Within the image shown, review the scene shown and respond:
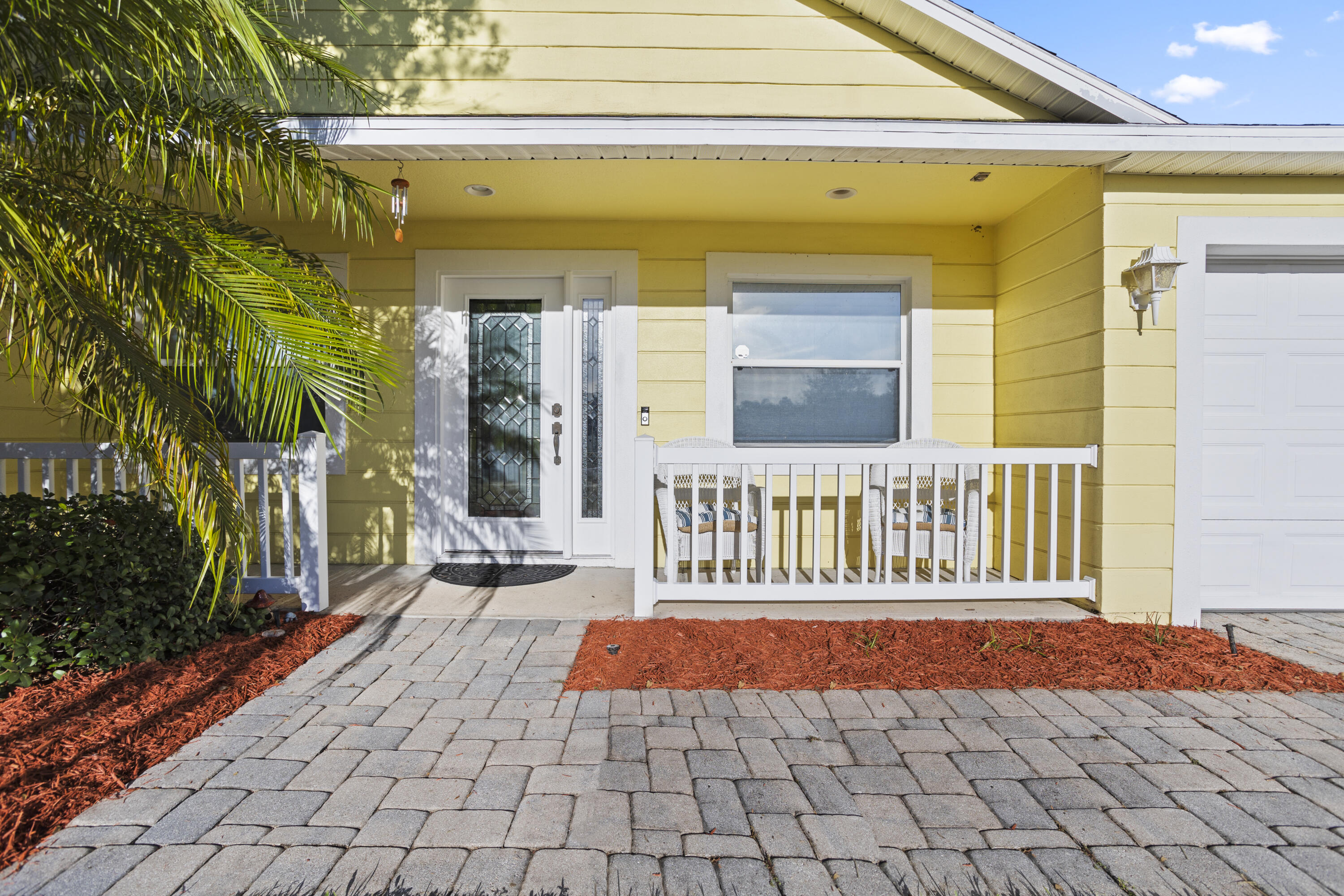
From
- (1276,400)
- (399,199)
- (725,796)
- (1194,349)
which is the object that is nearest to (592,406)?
(399,199)

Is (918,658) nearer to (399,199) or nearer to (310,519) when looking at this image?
(310,519)

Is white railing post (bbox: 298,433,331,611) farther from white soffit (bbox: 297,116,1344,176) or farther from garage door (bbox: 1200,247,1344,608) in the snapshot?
garage door (bbox: 1200,247,1344,608)

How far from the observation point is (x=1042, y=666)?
279cm

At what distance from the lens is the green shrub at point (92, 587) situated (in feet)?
8.09

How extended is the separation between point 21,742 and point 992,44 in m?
4.85

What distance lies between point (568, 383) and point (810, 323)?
1.66 m

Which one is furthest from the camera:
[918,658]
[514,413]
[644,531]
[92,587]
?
[514,413]

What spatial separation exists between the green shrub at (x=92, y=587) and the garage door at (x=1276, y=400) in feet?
15.7

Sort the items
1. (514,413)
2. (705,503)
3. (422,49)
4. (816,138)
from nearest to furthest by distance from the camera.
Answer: (816,138) → (422,49) → (705,503) → (514,413)

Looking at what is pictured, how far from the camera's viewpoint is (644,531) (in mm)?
3324

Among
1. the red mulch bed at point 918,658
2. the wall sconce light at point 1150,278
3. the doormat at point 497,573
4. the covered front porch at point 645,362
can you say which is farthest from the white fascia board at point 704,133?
the doormat at point 497,573

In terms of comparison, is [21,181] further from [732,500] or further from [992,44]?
[992,44]

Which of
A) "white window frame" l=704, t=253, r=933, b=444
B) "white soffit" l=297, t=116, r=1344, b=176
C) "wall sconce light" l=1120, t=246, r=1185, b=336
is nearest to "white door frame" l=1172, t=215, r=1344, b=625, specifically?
"wall sconce light" l=1120, t=246, r=1185, b=336

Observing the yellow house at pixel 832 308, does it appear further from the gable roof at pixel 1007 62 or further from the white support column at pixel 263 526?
the white support column at pixel 263 526
